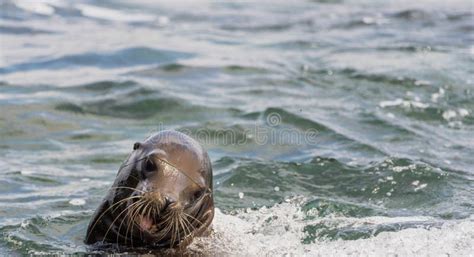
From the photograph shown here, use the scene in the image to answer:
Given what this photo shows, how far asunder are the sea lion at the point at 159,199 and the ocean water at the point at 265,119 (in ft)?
0.75

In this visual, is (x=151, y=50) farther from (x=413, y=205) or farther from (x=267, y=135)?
(x=413, y=205)

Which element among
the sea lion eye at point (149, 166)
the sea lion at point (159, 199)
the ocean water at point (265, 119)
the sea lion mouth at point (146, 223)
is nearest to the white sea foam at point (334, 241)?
the ocean water at point (265, 119)

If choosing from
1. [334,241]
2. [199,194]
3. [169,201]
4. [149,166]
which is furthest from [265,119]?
[169,201]

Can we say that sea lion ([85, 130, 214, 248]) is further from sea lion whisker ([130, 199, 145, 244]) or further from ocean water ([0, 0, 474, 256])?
ocean water ([0, 0, 474, 256])

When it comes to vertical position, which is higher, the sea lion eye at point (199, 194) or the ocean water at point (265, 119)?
the sea lion eye at point (199, 194)

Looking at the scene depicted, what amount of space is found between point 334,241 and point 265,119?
3826 mm

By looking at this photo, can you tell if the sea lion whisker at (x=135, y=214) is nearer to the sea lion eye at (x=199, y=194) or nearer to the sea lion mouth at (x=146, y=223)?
the sea lion mouth at (x=146, y=223)

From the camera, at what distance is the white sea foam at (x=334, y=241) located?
5199 mm

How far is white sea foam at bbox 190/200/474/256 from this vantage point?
5.20 meters

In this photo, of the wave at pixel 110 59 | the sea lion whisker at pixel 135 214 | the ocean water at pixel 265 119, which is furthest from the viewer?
the wave at pixel 110 59

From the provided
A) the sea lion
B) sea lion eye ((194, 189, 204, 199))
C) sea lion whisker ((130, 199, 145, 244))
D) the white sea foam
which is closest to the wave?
the white sea foam

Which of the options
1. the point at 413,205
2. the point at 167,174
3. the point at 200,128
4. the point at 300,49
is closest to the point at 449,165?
the point at 413,205

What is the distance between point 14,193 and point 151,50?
560cm

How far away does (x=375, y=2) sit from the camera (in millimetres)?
17094
